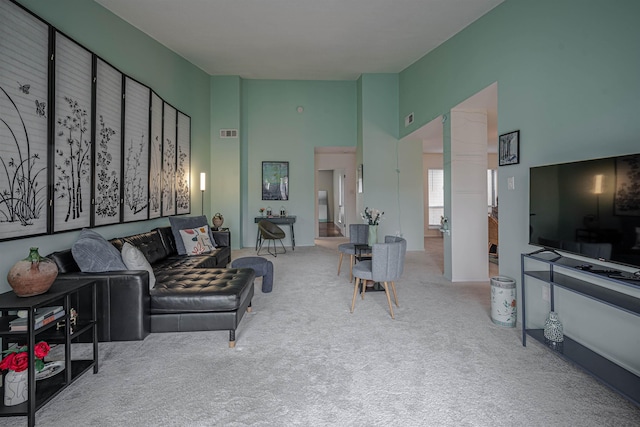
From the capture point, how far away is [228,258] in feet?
16.8

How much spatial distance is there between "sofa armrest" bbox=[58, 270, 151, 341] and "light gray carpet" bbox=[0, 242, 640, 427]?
0.45 ft

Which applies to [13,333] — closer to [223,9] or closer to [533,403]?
[533,403]

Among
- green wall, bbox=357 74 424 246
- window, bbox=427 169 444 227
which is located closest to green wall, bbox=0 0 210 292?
green wall, bbox=357 74 424 246

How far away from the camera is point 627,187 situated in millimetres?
1915

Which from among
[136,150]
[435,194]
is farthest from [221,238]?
[435,194]

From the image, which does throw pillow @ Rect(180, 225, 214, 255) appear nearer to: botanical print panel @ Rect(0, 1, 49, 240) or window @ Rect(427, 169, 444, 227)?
botanical print panel @ Rect(0, 1, 49, 240)

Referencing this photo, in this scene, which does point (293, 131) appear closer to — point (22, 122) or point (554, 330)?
point (22, 122)

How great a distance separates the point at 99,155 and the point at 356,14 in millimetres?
3759

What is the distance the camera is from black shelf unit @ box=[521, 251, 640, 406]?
1840 millimetres

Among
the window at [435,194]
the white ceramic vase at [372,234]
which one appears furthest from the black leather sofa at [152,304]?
the window at [435,194]

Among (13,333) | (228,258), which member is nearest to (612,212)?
(13,333)

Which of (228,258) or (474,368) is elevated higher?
(228,258)

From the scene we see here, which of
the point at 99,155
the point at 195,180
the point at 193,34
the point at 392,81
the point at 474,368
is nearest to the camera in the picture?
the point at 474,368

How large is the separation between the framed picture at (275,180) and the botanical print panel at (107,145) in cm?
408
